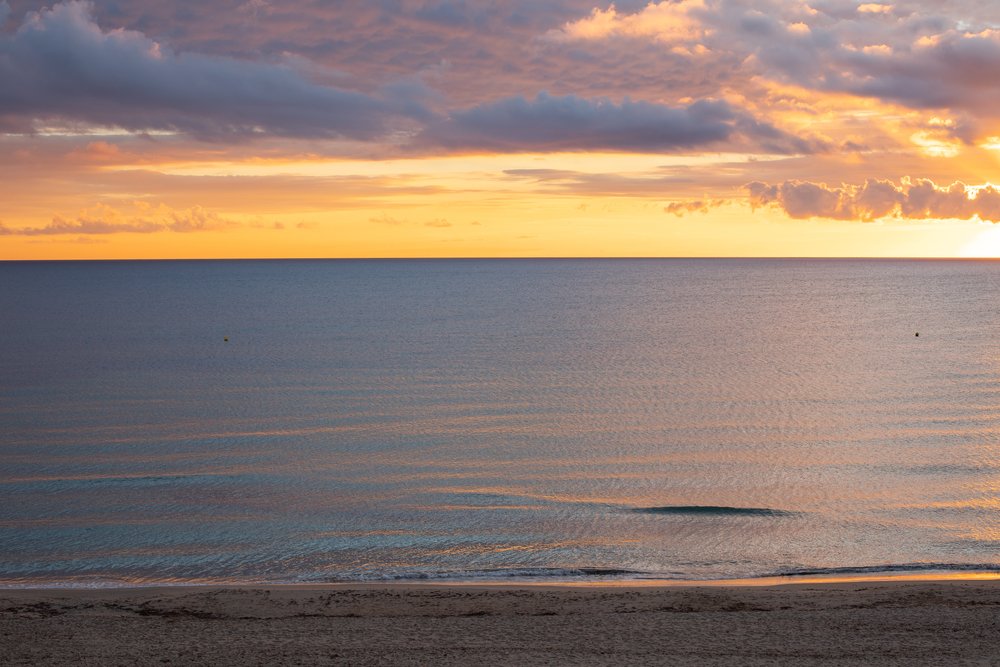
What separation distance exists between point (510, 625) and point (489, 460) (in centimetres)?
1386

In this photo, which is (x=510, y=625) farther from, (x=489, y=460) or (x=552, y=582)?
(x=489, y=460)

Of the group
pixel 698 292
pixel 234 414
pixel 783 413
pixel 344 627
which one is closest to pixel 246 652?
pixel 344 627

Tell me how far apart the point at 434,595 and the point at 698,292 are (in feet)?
457

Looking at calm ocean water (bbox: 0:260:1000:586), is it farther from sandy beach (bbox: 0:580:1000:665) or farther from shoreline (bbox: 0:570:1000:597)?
sandy beach (bbox: 0:580:1000:665)

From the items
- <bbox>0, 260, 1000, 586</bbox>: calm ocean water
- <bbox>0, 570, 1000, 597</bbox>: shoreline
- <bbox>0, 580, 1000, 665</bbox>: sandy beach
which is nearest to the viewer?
<bbox>0, 580, 1000, 665</bbox>: sandy beach

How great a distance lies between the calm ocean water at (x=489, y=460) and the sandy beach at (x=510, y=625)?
7.12 ft

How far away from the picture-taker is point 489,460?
92.7 ft

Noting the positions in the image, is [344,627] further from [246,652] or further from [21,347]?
[21,347]

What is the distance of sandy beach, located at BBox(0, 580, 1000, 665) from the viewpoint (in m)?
12.9

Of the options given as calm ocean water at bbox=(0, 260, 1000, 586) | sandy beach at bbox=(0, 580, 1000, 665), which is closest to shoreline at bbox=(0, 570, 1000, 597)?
calm ocean water at bbox=(0, 260, 1000, 586)

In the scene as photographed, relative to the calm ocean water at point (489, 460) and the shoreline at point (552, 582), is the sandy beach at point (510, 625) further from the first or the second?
the calm ocean water at point (489, 460)

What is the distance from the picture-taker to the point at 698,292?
495ft

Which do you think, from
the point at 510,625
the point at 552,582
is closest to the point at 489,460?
the point at 552,582

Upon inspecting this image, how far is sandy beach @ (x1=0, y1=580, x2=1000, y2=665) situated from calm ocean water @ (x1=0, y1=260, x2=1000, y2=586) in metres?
2.17
